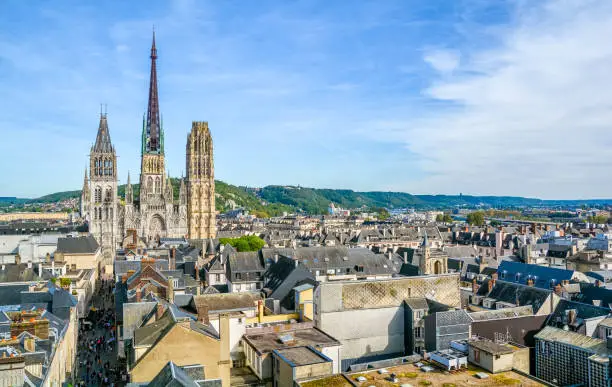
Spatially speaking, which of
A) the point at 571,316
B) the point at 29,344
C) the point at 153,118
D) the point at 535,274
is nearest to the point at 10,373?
the point at 29,344

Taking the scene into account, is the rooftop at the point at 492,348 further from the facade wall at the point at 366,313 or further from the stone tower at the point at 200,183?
the stone tower at the point at 200,183

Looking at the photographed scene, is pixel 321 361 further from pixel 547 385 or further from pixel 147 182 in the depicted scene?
pixel 147 182

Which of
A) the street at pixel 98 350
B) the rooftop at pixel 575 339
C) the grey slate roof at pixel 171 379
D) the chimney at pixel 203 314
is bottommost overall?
the street at pixel 98 350

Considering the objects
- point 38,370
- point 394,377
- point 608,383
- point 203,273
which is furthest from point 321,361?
point 203,273

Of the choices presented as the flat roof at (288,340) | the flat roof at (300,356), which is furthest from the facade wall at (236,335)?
the flat roof at (300,356)

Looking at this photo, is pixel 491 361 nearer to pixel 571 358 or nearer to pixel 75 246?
pixel 571 358

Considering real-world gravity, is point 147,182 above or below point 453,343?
above

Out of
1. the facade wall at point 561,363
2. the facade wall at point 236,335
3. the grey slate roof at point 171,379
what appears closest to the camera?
the grey slate roof at point 171,379
